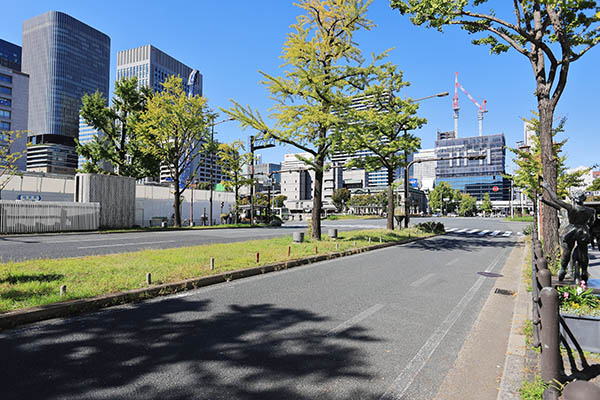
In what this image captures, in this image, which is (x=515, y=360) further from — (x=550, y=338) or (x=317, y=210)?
(x=317, y=210)

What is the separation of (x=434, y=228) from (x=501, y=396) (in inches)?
878

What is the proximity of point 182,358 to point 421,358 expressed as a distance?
271cm

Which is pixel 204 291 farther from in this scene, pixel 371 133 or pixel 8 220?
pixel 8 220

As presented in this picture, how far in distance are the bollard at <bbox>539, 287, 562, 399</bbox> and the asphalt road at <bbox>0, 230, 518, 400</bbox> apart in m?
0.97

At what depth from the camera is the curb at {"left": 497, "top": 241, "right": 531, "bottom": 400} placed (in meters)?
2.92

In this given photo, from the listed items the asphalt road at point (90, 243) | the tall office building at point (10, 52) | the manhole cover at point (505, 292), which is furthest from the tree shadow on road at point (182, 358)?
the tall office building at point (10, 52)

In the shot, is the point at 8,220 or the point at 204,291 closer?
the point at 204,291

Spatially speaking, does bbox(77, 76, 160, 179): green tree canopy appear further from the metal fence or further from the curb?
the curb

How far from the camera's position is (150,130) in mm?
25750

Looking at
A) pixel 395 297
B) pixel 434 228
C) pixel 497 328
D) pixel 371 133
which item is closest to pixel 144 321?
pixel 395 297

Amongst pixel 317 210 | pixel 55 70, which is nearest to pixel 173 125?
pixel 317 210

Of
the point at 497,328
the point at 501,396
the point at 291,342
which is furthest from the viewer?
the point at 497,328

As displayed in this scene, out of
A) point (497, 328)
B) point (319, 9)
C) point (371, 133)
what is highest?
point (319, 9)

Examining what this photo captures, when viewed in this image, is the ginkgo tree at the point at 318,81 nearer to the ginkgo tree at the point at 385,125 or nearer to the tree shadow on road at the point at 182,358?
the ginkgo tree at the point at 385,125
